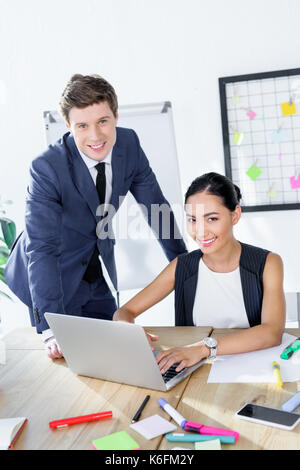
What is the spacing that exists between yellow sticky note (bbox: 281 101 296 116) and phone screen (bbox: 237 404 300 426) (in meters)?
2.12

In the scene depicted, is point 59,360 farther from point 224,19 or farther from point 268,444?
point 224,19

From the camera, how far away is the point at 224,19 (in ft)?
9.36

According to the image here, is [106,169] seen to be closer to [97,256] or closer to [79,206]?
[79,206]

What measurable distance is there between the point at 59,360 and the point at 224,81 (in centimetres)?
198

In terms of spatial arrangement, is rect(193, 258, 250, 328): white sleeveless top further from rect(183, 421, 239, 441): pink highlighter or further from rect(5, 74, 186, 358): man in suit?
rect(183, 421, 239, 441): pink highlighter

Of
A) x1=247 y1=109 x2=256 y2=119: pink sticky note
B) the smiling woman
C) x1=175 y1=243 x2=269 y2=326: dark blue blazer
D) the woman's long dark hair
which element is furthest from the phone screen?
x1=247 y1=109 x2=256 y2=119: pink sticky note

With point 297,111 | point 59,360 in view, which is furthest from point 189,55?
point 59,360

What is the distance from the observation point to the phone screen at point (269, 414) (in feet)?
3.24

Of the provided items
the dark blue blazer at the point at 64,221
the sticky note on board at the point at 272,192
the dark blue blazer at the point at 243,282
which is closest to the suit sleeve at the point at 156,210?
the dark blue blazer at the point at 64,221

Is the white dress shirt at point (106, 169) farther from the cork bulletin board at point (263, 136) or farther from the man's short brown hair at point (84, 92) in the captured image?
the cork bulletin board at point (263, 136)

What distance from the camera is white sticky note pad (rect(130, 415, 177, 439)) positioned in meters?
0.98

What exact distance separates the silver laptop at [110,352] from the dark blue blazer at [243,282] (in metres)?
0.43

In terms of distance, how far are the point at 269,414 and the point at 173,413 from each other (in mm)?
186

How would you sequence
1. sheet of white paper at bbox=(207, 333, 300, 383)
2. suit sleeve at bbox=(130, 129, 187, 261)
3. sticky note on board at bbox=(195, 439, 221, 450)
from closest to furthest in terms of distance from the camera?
sticky note on board at bbox=(195, 439, 221, 450), sheet of white paper at bbox=(207, 333, 300, 383), suit sleeve at bbox=(130, 129, 187, 261)
